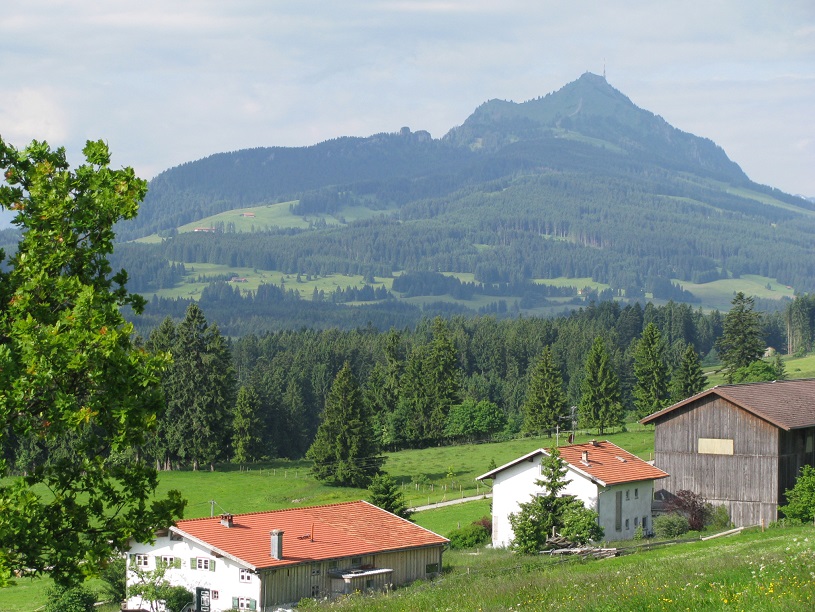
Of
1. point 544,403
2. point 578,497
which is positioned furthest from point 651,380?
point 578,497

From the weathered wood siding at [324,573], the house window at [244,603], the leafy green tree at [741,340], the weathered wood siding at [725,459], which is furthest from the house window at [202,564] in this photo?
the leafy green tree at [741,340]

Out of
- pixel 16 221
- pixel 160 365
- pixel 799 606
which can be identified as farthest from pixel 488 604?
pixel 16 221

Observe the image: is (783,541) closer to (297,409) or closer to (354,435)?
(354,435)

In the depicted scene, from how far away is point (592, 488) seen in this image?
2277 inches

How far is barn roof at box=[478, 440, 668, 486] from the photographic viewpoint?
2287 inches

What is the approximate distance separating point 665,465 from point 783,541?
70.2 ft

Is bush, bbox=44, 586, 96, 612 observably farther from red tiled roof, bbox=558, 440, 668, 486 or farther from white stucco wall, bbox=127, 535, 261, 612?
red tiled roof, bbox=558, 440, 668, 486

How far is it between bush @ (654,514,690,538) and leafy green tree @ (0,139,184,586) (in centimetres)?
4432

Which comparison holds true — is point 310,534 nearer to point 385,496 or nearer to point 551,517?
point 385,496

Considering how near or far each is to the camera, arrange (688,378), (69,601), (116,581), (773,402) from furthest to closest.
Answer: (688,378) → (773,402) → (116,581) → (69,601)

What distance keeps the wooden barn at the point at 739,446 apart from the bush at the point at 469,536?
10.3 m

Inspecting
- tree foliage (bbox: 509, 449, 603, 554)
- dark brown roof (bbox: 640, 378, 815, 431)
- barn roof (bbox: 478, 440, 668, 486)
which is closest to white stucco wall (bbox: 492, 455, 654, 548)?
barn roof (bbox: 478, 440, 668, 486)

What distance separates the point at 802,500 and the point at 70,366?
1909 inches

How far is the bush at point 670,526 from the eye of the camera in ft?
191
